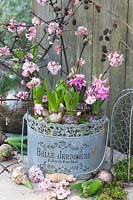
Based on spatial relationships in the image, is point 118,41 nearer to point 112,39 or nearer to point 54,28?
point 112,39

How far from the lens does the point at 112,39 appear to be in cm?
200

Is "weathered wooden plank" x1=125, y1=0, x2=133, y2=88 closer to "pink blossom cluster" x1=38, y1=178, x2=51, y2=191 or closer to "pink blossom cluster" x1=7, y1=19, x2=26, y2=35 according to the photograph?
"pink blossom cluster" x1=7, y1=19, x2=26, y2=35

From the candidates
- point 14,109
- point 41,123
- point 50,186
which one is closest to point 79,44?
point 14,109

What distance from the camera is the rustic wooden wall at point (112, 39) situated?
192 centimetres

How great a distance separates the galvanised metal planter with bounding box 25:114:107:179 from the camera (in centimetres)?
173

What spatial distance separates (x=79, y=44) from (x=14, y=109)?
0.42 meters

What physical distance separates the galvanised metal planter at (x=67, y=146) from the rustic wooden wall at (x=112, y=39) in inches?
10.6

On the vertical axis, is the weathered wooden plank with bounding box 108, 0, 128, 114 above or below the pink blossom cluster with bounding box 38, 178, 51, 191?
above

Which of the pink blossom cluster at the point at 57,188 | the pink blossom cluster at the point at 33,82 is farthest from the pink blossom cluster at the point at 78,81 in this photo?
the pink blossom cluster at the point at 57,188

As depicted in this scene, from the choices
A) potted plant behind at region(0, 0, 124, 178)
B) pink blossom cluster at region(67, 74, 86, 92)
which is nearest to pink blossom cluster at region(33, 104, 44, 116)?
potted plant behind at region(0, 0, 124, 178)

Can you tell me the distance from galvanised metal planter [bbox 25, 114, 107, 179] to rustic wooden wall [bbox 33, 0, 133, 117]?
268 mm

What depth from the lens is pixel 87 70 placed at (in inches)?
85.9

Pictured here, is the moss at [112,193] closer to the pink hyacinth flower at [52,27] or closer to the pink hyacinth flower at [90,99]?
the pink hyacinth flower at [90,99]

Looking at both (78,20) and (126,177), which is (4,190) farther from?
(78,20)
